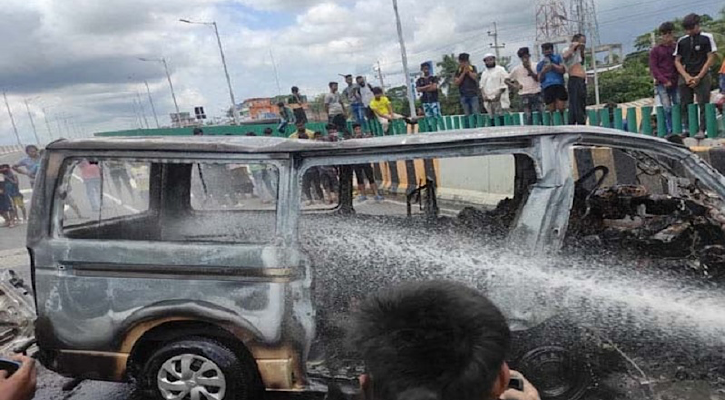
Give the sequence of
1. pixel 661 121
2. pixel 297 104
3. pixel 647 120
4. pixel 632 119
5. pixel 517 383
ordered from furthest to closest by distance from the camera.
A: pixel 297 104, pixel 632 119, pixel 647 120, pixel 661 121, pixel 517 383

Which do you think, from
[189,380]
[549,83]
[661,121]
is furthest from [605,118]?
[189,380]

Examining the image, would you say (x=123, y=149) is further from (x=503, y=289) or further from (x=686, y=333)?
(x=686, y=333)

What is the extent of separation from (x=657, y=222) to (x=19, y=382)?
3.76 metres

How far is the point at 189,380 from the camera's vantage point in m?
3.21

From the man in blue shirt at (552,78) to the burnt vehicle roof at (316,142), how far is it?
5.92 m

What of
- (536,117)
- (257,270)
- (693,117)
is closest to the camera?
(257,270)

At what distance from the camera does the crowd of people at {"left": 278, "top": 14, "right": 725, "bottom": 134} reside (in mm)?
7359

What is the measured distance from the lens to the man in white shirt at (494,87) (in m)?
10.3

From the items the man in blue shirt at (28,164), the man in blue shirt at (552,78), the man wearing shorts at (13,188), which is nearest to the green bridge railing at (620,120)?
the man in blue shirt at (552,78)

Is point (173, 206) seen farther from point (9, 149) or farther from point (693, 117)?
point (9, 149)

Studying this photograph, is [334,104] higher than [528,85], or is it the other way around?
[334,104]

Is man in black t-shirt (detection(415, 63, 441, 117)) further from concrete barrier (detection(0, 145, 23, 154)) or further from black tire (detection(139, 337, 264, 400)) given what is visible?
concrete barrier (detection(0, 145, 23, 154))

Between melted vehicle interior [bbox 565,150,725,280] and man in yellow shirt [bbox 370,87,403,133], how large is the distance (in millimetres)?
8850

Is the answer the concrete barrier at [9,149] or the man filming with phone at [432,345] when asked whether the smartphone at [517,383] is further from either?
the concrete barrier at [9,149]
